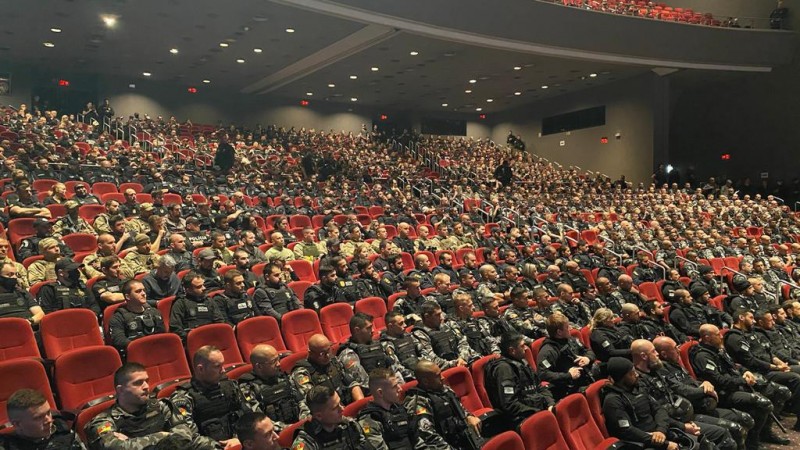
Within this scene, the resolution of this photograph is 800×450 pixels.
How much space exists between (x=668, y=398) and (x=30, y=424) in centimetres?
367

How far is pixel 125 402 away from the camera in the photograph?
2.47m

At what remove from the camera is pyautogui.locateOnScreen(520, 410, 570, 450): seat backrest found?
106 inches

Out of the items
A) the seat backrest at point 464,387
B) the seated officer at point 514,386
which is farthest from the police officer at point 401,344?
the seated officer at point 514,386

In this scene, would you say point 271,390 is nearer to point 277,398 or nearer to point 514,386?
point 277,398

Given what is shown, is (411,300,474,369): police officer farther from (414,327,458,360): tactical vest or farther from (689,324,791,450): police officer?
(689,324,791,450): police officer

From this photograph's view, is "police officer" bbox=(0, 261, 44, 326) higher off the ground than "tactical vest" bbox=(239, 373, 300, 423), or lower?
higher

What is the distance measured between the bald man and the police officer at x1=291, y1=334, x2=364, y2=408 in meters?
1.93

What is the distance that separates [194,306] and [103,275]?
37.2 inches

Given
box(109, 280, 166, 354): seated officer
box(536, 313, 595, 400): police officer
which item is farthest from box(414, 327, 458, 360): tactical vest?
box(109, 280, 166, 354): seated officer

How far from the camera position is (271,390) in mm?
3031

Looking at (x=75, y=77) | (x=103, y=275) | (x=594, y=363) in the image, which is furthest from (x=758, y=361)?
(x=75, y=77)

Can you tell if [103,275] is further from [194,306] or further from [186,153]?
[186,153]

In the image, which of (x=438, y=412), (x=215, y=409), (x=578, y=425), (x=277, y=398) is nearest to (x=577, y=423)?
(x=578, y=425)

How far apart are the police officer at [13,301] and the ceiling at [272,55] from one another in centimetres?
758
